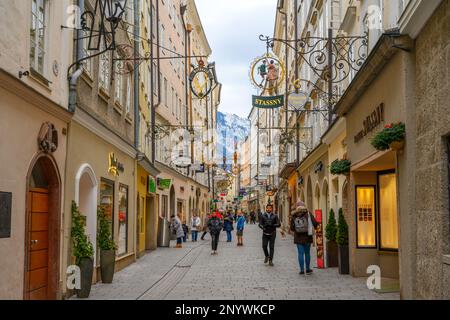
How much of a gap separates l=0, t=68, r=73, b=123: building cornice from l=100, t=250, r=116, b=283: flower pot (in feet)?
11.6

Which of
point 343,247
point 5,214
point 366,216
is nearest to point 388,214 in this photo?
point 366,216

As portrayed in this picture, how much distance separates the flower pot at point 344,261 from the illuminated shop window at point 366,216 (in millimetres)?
798

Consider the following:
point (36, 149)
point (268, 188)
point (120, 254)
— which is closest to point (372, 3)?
point (36, 149)

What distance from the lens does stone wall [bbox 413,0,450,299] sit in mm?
7828

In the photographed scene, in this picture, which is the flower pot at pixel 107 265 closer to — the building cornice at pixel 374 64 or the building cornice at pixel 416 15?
the building cornice at pixel 374 64

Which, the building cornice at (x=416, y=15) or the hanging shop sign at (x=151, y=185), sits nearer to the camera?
the building cornice at (x=416, y=15)

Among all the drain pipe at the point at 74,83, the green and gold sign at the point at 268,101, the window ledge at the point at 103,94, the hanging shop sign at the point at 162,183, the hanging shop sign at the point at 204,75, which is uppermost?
the hanging shop sign at the point at 204,75

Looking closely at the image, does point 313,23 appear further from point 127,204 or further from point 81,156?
point 81,156

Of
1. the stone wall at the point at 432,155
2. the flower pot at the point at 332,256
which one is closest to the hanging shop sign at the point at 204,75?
the flower pot at the point at 332,256

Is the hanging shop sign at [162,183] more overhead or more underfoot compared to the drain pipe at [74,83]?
more underfoot

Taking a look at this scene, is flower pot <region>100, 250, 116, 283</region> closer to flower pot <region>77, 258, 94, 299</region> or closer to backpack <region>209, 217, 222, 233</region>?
flower pot <region>77, 258, 94, 299</region>

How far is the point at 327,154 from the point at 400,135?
464 inches

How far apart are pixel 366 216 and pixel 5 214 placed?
872 centimetres

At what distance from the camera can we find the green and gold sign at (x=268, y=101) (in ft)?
69.5
